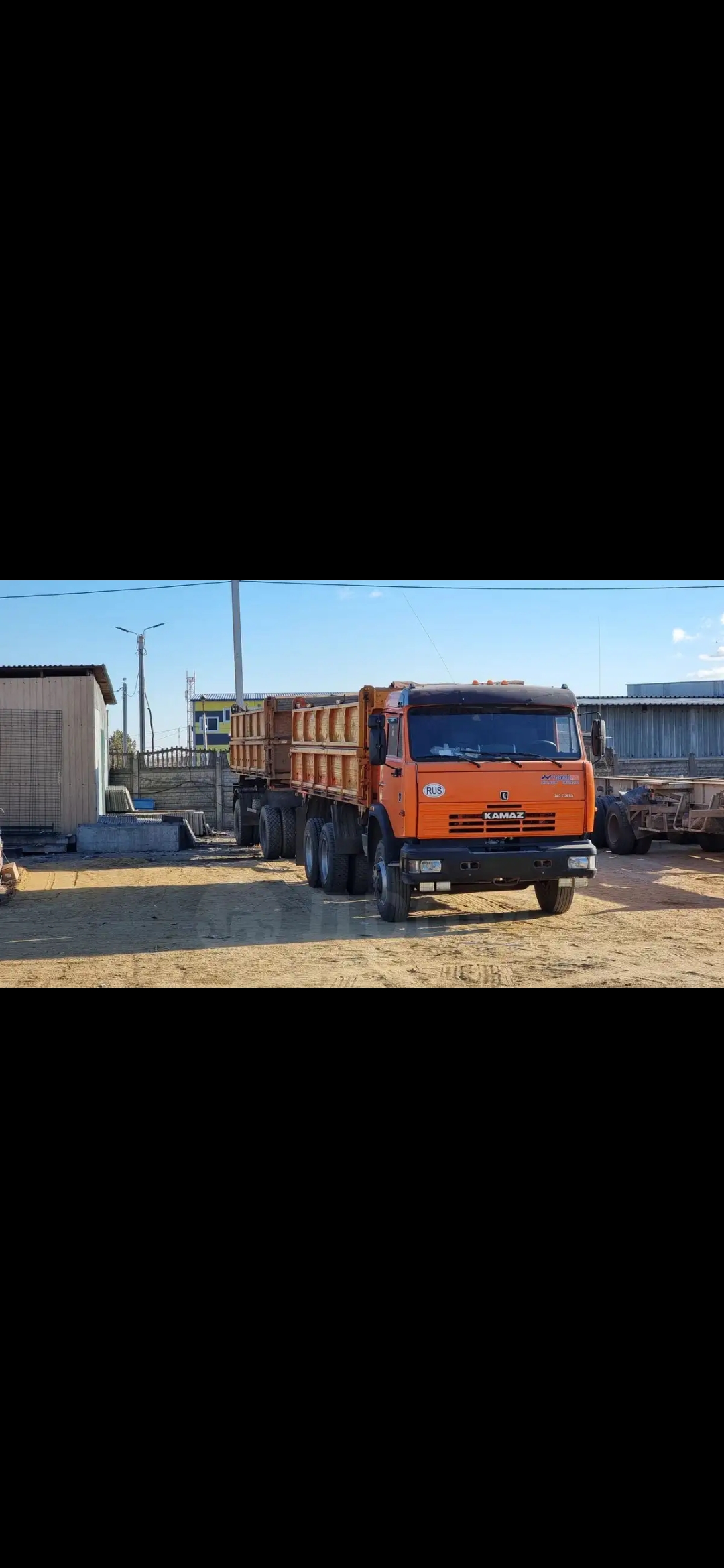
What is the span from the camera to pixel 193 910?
11.8 m

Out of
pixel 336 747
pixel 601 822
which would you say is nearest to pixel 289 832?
pixel 336 747

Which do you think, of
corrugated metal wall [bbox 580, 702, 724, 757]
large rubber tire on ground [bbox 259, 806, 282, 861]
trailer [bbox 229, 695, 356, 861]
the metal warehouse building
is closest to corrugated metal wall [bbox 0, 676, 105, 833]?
trailer [bbox 229, 695, 356, 861]

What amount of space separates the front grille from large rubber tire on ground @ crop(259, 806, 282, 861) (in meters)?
6.44

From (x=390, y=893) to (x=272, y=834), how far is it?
18.9 ft

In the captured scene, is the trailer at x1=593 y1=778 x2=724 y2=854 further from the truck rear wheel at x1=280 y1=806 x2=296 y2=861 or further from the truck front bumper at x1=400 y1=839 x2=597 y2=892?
the truck front bumper at x1=400 y1=839 x2=597 y2=892

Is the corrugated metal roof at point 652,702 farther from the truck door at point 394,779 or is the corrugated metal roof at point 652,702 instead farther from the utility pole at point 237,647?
the truck door at point 394,779

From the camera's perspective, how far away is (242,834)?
712 inches

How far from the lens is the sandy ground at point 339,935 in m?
8.34

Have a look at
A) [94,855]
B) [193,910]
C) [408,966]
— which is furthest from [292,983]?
[94,855]

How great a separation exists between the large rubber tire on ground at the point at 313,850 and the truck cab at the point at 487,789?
3.24m

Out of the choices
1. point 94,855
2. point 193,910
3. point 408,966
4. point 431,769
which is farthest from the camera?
point 94,855

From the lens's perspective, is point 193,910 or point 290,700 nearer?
point 193,910
